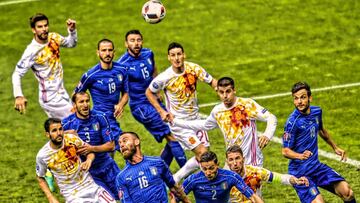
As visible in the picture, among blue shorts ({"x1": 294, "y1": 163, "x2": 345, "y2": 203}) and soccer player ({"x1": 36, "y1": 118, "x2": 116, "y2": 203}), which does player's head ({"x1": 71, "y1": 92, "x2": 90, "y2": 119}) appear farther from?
blue shorts ({"x1": 294, "y1": 163, "x2": 345, "y2": 203})

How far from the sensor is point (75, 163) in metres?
17.3

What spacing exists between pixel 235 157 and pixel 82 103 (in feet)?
8.46

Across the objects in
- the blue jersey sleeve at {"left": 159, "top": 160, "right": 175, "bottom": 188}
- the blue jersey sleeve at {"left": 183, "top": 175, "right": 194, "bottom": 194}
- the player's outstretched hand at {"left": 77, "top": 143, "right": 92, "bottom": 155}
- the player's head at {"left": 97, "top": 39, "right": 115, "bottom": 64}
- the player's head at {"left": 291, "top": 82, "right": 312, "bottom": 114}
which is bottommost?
the blue jersey sleeve at {"left": 183, "top": 175, "right": 194, "bottom": 194}

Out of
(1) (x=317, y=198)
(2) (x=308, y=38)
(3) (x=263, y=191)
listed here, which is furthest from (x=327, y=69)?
(1) (x=317, y=198)

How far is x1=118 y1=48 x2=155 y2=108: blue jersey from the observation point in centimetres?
2048

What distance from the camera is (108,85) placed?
19688 millimetres

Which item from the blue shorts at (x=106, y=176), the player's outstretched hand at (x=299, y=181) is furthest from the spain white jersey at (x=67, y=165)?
the player's outstretched hand at (x=299, y=181)

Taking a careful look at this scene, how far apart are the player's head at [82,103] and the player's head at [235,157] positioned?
240 centimetres

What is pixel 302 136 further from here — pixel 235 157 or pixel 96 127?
pixel 96 127

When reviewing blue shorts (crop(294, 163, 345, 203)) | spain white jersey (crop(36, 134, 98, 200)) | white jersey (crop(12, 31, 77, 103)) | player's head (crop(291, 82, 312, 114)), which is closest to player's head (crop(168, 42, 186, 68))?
white jersey (crop(12, 31, 77, 103))

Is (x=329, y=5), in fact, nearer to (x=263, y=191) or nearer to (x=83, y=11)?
(x=83, y=11)

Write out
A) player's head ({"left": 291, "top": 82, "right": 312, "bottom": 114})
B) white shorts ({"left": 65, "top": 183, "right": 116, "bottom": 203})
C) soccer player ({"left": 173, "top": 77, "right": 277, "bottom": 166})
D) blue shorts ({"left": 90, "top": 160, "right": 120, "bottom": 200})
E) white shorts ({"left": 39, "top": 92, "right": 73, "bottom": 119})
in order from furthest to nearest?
white shorts ({"left": 39, "top": 92, "right": 73, "bottom": 119})
blue shorts ({"left": 90, "top": 160, "right": 120, "bottom": 200})
soccer player ({"left": 173, "top": 77, "right": 277, "bottom": 166})
player's head ({"left": 291, "top": 82, "right": 312, "bottom": 114})
white shorts ({"left": 65, "top": 183, "right": 116, "bottom": 203})

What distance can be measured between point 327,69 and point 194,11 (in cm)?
472

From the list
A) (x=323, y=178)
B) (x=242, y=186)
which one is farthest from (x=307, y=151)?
(x=242, y=186)
